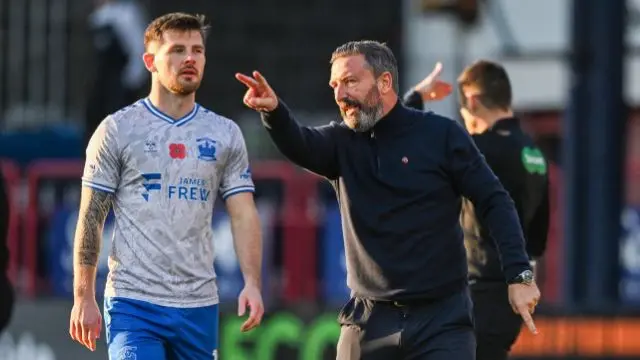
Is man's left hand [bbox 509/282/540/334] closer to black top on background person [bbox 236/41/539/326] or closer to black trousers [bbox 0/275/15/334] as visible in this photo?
black top on background person [bbox 236/41/539/326]

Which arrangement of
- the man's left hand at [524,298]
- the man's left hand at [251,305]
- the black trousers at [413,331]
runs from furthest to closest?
the man's left hand at [251,305] → the black trousers at [413,331] → the man's left hand at [524,298]

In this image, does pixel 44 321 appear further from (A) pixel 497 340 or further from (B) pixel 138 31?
(A) pixel 497 340

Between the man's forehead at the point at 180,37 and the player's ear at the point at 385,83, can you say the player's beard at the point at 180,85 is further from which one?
the player's ear at the point at 385,83

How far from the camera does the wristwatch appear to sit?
764 centimetres

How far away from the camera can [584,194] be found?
580 inches

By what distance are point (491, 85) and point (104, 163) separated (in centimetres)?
223

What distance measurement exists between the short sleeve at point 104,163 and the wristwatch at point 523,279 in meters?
1.87

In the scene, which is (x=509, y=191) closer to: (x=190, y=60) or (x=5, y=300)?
(x=190, y=60)

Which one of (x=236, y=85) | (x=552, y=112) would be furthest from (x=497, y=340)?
(x=552, y=112)

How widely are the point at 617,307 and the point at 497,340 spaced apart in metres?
4.82

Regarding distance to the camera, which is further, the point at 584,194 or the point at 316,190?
the point at 316,190

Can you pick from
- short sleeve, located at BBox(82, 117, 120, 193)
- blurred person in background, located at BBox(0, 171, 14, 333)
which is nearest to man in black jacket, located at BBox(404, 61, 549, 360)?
short sleeve, located at BBox(82, 117, 120, 193)

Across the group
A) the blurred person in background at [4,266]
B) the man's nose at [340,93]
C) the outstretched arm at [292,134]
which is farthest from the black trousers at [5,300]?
the man's nose at [340,93]

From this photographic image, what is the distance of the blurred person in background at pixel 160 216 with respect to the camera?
805 cm
